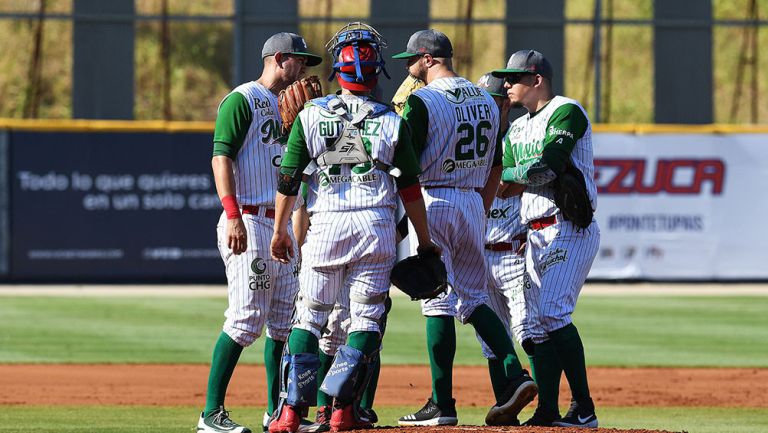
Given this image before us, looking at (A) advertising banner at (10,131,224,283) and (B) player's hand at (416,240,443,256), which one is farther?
(A) advertising banner at (10,131,224,283)

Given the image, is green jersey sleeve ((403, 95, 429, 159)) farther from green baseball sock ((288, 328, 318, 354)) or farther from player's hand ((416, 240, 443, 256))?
green baseball sock ((288, 328, 318, 354))

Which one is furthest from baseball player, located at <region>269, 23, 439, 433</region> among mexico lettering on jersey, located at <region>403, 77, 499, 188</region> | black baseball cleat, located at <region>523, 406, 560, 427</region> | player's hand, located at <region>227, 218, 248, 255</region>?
black baseball cleat, located at <region>523, 406, 560, 427</region>

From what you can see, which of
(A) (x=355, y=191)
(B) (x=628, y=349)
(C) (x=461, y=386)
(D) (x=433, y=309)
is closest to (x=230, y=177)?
(A) (x=355, y=191)

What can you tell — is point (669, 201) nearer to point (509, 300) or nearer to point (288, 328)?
point (509, 300)

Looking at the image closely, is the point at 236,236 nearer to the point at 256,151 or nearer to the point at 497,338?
the point at 256,151

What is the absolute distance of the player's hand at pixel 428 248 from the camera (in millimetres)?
6242

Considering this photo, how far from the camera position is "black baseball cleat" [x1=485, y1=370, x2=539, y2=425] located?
6.61 metres

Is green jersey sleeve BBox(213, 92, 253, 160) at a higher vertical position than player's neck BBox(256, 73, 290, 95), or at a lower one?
lower

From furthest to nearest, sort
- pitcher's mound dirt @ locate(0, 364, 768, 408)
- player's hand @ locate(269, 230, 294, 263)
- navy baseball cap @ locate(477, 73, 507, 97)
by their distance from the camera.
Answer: pitcher's mound dirt @ locate(0, 364, 768, 408), navy baseball cap @ locate(477, 73, 507, 97), player's hand @ locate(269, 230, 294, 263)

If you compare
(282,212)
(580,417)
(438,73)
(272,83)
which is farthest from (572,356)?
(272,83)

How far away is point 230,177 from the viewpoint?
664cm

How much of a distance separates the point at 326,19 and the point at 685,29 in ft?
20.6

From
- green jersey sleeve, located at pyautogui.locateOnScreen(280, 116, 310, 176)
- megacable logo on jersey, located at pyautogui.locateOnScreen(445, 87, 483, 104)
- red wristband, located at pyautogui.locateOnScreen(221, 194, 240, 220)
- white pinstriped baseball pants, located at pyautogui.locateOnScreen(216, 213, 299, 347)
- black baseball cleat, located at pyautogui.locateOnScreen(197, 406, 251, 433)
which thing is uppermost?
megacable logo on jersey, located at pyautogui.locateOnScreen(445, 87, 483, 104)

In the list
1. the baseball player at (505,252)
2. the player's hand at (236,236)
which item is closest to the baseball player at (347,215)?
the player's hand at (236,236)
